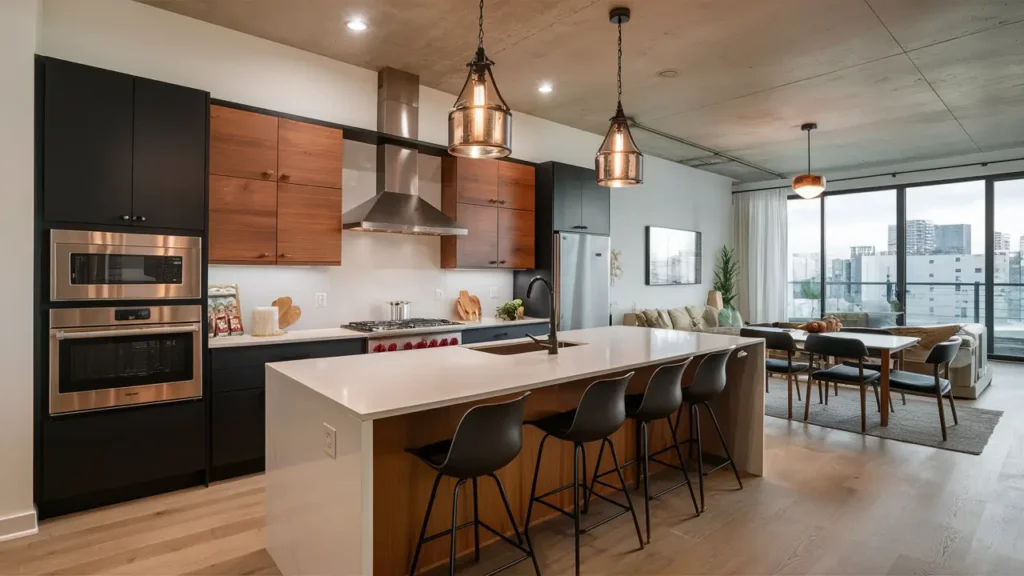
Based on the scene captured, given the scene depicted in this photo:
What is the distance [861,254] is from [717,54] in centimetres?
611

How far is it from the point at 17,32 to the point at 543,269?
4.10 meters

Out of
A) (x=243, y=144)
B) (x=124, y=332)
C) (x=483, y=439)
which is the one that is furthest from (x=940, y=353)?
(x=124, y=332)

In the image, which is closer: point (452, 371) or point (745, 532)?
point (452, 371)

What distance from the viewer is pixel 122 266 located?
10.1 ft

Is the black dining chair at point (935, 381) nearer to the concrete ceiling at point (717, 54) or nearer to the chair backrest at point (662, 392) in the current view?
the concrete ceiling at point (717, 54)

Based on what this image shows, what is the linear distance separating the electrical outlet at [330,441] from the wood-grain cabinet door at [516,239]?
3.37 metres

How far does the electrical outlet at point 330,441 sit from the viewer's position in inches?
74.4

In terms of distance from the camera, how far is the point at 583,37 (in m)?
3.87

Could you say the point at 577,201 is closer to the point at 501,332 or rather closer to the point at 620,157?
the point at 501,332

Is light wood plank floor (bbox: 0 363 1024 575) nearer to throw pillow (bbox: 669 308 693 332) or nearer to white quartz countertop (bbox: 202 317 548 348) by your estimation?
white quartz countertop (bbox: 202 317 548 348)

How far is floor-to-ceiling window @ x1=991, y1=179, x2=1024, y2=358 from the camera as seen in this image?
7422 mm

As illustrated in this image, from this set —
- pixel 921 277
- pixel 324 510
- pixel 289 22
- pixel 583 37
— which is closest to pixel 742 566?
pixel 324 510

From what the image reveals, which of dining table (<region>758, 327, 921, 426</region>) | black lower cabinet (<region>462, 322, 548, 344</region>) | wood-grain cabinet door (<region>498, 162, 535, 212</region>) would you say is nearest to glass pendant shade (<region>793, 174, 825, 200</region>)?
dining table (<region>758, 327, 921, 426</region>)

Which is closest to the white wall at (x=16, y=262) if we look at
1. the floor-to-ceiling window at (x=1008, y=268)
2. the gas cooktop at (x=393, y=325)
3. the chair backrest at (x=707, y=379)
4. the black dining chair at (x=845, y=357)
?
the gas cooktop at (x=393, y=325)
